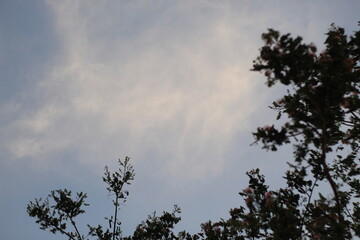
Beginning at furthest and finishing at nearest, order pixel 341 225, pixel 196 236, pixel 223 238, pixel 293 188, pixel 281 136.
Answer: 1. pixel 196 236
2. pixel 223 238
3. pixel 293 188
4. pixel 281 136
5. pixel 341 225

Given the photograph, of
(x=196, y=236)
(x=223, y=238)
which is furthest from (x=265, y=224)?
(x=196, y=236)

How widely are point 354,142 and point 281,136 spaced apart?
250 inches

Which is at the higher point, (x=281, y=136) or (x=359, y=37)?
(x=359, y=37)

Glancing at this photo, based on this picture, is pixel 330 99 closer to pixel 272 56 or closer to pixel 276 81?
pixel 276 81

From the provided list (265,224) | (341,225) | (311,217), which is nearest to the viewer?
(341,225)

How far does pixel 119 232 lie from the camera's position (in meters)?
16.1

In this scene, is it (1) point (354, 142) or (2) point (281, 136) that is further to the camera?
(1) point (354, 142)

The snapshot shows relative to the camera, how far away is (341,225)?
6.68m

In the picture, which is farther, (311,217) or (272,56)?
(311,217)

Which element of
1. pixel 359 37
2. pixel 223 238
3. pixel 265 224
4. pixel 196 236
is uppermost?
pixel 359 37

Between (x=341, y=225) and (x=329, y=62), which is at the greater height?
(x=329, y=62)

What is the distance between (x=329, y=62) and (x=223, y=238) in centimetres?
956

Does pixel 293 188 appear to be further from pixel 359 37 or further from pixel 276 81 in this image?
pixel 359 37

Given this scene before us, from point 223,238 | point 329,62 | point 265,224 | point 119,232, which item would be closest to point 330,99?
Result: point 329,62
